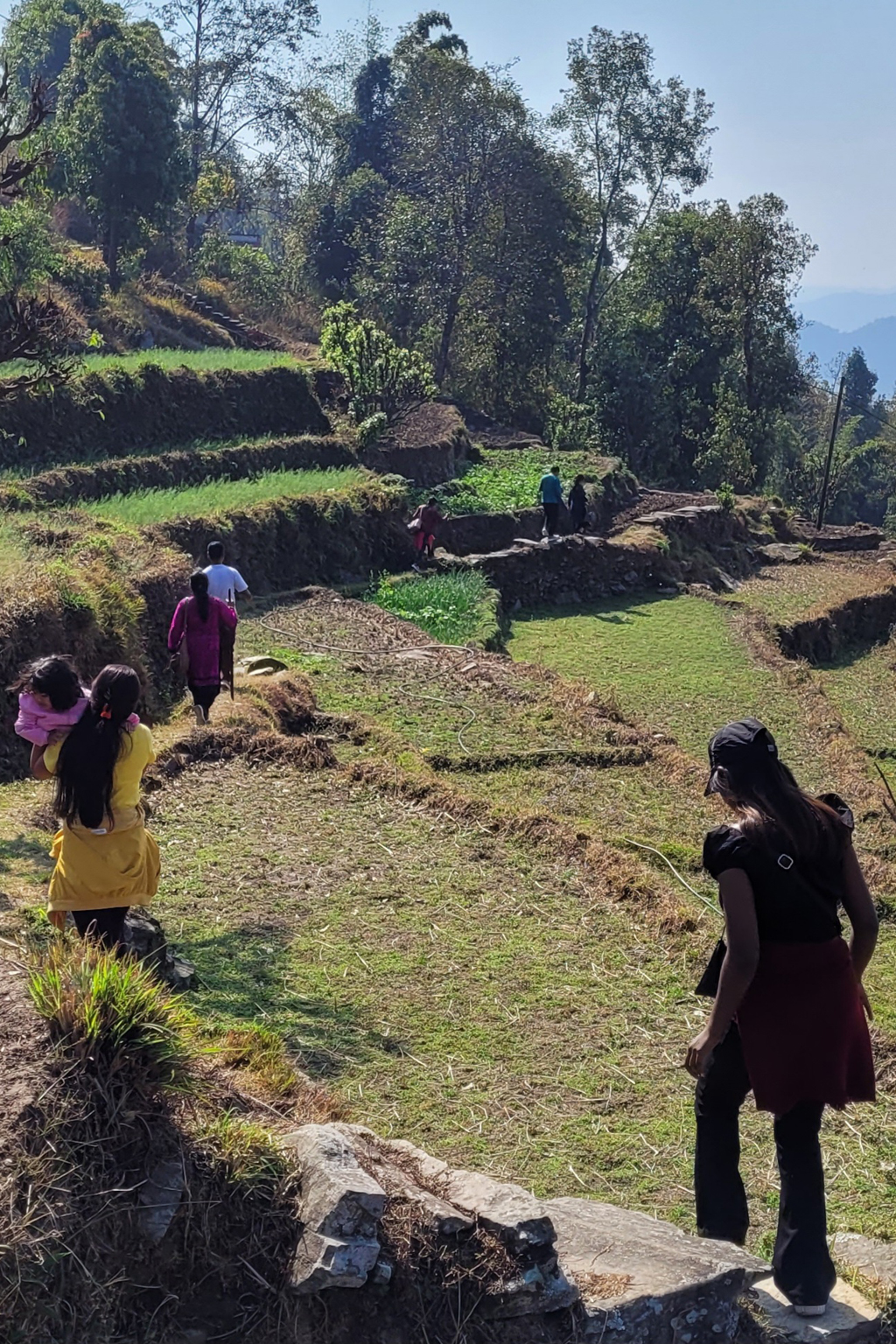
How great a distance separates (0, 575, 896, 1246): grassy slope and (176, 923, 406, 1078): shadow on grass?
0.04 ft

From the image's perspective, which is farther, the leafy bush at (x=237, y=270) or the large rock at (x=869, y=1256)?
the leafy bush at (x=237, y=270)

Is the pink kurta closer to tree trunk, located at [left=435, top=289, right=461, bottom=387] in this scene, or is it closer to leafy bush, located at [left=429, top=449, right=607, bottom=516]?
leafy bush, located at [left=429, top=449, right=607, bottom=516]

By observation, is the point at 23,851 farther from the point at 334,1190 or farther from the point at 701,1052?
the point at 701,1052

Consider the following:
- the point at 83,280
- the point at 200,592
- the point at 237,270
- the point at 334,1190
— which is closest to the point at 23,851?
the point at 200,592

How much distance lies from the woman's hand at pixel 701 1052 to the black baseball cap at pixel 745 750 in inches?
29.0

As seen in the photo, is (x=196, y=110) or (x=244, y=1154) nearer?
(x=244, y=1154)

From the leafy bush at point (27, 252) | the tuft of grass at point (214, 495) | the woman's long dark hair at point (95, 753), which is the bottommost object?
the woman's long dark hair at point (95, 753)

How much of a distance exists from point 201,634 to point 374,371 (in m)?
16.8

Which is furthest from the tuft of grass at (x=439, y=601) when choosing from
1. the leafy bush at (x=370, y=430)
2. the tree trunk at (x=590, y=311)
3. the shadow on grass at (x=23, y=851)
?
the tree trunk at (x=590, y=311)

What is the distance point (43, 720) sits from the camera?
490cm

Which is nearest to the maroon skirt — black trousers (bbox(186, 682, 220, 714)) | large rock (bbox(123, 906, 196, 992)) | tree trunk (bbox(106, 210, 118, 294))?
large rock (bbox(123, 906, 196, 992))

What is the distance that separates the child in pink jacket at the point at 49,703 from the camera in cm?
489

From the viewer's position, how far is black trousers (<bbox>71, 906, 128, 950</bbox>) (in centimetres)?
488

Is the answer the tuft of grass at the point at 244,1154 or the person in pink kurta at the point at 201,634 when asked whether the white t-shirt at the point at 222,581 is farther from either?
the tuft of grass at the point at 244,1154
